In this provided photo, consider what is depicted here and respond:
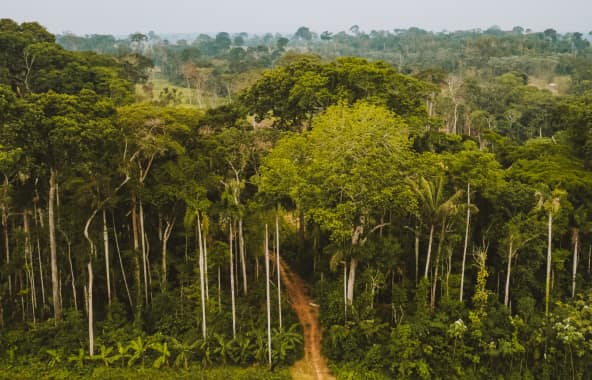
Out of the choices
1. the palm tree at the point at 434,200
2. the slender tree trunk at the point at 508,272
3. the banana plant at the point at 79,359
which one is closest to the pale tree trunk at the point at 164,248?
the banana plant at the point at 79,359

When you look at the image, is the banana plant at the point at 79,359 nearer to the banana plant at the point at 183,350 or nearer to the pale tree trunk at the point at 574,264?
the banana plant at the point at 183,350

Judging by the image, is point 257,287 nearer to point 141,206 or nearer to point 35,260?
point 141,206

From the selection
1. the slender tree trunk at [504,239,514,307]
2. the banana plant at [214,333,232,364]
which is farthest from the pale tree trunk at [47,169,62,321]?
the slender tree trunk at [504,239,514,307]

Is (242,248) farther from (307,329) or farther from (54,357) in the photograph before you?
(54,357)

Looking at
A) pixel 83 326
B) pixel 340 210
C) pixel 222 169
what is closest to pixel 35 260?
pixel 83 326

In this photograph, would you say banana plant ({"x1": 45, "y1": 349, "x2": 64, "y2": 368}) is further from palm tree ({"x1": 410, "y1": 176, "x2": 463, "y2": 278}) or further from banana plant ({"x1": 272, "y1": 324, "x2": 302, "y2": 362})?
palm tree ({"x1": 410, "y1": 176, "x2": 463, "y2": 278})
